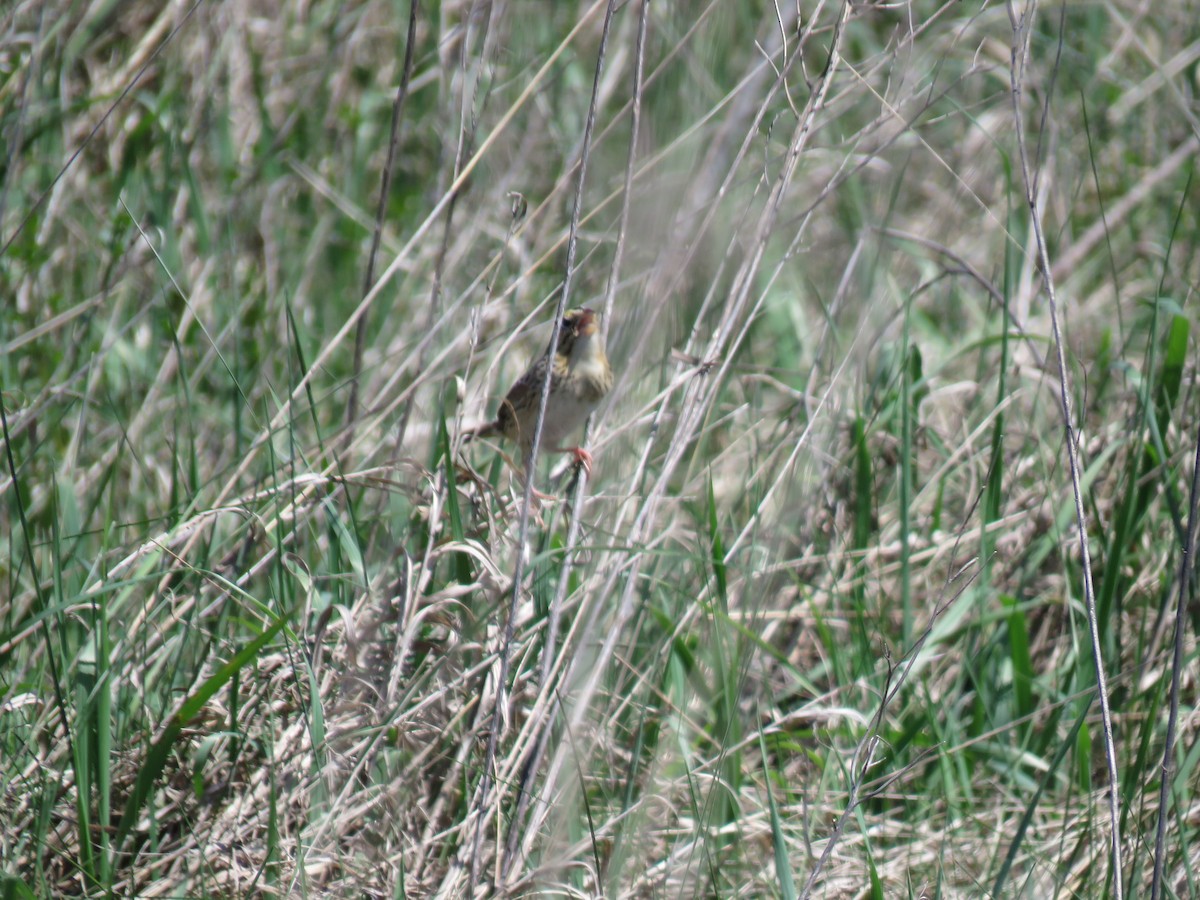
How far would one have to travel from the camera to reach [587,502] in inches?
90.4

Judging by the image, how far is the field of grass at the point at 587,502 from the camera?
7.19ft

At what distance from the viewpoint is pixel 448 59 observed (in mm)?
4453

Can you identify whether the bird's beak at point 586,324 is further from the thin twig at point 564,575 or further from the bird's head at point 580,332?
the thin twig at point 564,575

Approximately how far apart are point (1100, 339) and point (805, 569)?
1.88 m

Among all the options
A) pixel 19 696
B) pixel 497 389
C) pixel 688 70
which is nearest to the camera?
pixel 688 70

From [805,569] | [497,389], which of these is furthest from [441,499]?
[497,389]

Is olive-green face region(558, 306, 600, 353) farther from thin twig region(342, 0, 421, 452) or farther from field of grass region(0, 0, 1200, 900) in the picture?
thin twig region(342, 0, 421, 452)

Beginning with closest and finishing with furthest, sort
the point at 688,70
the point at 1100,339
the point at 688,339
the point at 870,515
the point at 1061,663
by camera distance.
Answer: the point at 688,70 < the point at 688,339 < the point at 1061,663 < the point at 870,515 < the point at 1100,339

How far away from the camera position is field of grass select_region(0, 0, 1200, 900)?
219 centimetres

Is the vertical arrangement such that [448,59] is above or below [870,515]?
above

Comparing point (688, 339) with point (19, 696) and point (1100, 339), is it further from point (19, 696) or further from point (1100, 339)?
point (1100, 339)

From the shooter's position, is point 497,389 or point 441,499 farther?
point 497,389

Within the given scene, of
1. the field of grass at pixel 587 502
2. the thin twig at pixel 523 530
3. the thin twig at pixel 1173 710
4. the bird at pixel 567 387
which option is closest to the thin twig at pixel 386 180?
the field of grass at pixel 587 502

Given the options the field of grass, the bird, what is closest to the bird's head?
the bird
